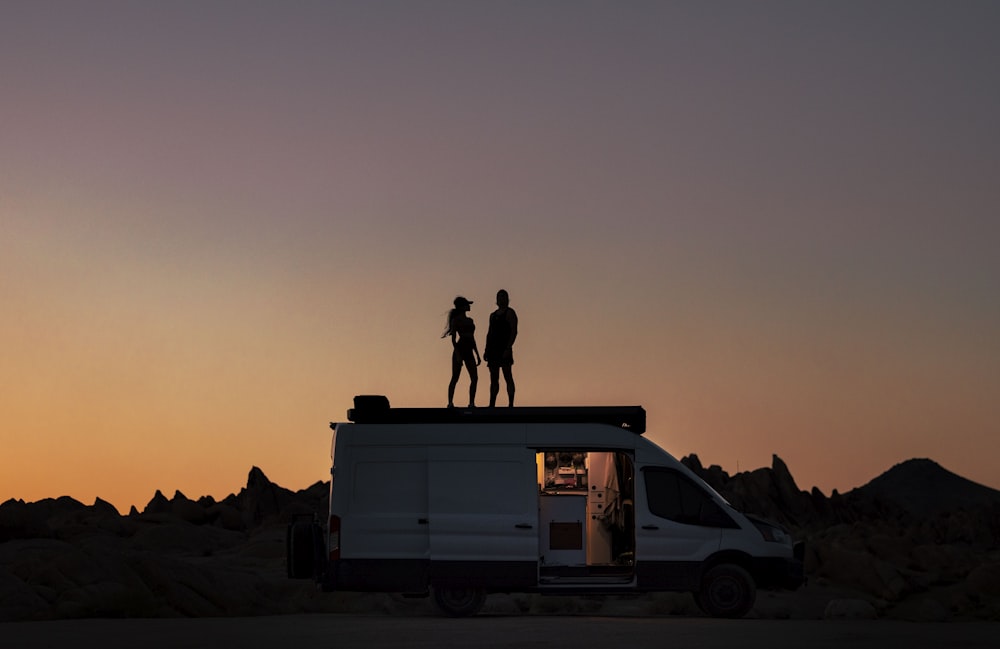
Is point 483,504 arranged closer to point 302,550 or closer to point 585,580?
point 585,580

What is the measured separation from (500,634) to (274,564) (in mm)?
56343

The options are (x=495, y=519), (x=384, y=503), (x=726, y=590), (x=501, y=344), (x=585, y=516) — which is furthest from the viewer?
(x=501, y=344)

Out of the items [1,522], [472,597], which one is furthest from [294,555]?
[1,522]

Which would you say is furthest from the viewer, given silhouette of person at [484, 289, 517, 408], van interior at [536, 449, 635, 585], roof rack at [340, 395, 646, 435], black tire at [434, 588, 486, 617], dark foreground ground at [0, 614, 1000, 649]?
silhouette of person at [484, 289, 517, 408]

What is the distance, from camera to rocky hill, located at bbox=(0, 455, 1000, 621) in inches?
1384

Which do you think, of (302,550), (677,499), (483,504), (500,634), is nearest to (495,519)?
(483,504)

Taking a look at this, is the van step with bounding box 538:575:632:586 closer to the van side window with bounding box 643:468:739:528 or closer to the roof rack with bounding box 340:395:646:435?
the van side window with bounding box 643:468:739:528

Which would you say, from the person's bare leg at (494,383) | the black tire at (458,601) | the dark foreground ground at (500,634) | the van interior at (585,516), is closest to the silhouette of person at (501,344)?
the person's bare leg at (494,383)

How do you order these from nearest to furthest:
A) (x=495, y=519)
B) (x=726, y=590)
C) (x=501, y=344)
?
(x=495, y=519), (x=726, y=590), (x=501, y=344)

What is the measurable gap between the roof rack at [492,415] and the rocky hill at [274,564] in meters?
7.15

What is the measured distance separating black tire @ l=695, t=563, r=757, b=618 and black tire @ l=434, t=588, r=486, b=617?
128 inches

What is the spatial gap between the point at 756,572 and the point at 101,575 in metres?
19.6

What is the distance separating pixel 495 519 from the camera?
21.0 m

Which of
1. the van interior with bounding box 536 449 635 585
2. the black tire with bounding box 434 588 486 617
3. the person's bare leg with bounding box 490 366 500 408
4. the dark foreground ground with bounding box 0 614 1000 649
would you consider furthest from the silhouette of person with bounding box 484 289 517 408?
the dark foreground ground with bounding box 0 614 1000 649
